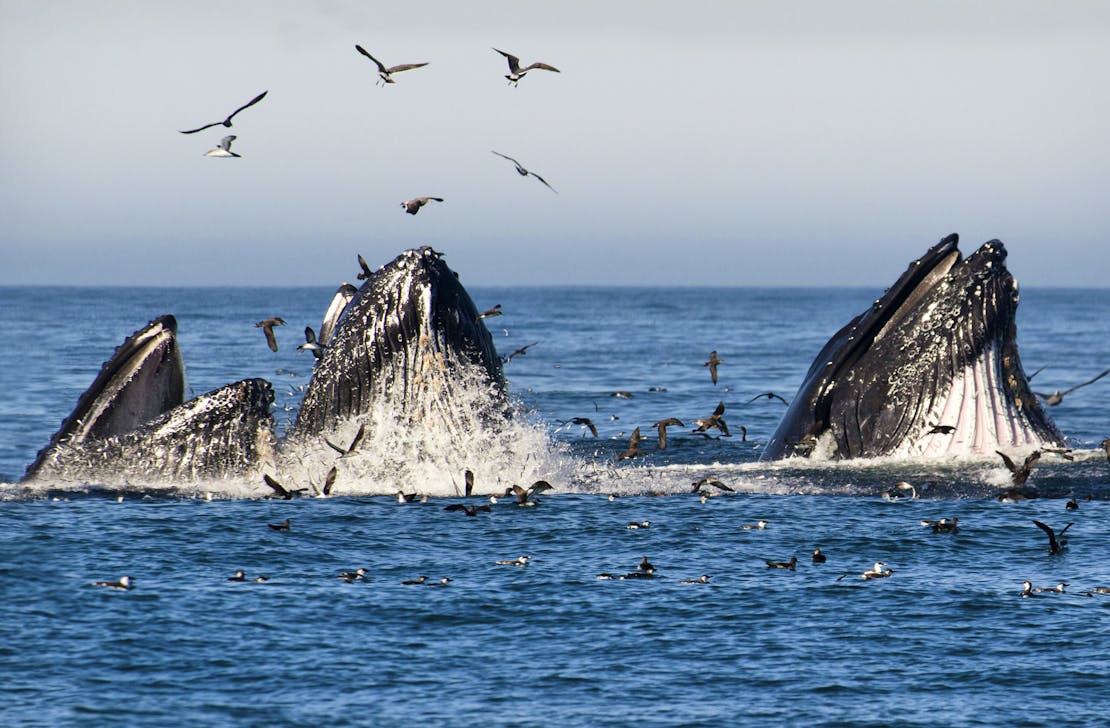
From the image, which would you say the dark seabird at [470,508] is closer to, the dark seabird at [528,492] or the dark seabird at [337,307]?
the dark seabird at [528,492]

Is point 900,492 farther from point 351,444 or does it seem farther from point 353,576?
point 353,576

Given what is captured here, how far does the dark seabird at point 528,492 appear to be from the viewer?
1467cm

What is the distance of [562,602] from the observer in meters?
11.4

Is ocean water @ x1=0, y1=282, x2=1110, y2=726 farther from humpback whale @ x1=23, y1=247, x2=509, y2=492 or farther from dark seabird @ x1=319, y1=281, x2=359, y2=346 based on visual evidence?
dark seabird @ x1=319, y1=281, x2=359, y2=346

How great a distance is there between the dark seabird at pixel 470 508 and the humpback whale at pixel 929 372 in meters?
3.46

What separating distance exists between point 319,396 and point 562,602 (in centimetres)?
403

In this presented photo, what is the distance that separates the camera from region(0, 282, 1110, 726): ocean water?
30.6 ft

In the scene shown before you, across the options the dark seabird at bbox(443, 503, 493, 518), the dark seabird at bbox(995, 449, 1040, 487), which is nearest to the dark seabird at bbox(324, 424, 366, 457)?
the dark seabird at bbox(443, 503, 493, 518)

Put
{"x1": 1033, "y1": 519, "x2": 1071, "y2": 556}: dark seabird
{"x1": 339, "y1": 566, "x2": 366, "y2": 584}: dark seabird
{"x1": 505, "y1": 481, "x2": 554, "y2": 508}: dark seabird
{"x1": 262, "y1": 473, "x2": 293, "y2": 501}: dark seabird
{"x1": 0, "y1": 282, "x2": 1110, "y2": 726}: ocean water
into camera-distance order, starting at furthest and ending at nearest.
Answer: {"x1": 505, "y1": 481, "x2": 554, "y2": 508}: dark seabird, {"x1": 262, "y1": 473, "x2": 293, "y2": 501}: dark seabird, {"x1": 1033, "y1": 519, "x2": 1071, "y2": 556}: dark seabird, {"x1": 339, "y1": 566, "x2": 366, "y2": 584}: dark seabird, {"x1": 0, "y1": 282, "x2": 1110, "y2": 726}: ocean water

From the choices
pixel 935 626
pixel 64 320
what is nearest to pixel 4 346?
pixel 64 320

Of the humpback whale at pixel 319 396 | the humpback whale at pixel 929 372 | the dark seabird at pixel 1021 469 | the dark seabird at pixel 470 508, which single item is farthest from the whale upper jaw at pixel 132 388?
the dark seabird at pixel 1021 469

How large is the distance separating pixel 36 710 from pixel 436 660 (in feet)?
8.20

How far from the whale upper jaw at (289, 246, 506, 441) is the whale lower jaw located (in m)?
4.40

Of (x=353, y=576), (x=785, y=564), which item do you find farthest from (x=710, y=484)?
(x=353, y=576)
